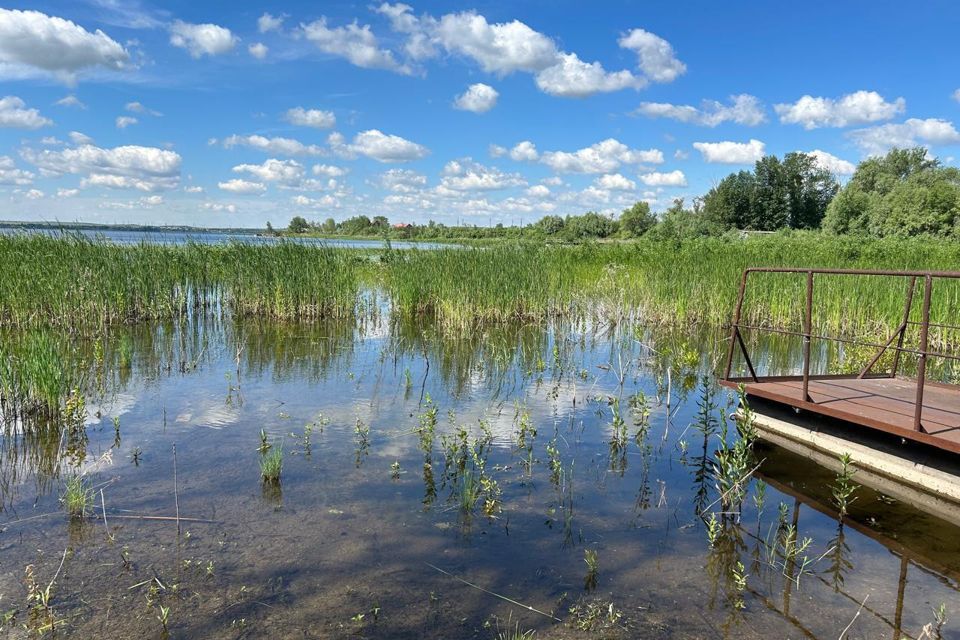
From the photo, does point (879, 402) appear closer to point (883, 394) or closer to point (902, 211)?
point (883, 394)

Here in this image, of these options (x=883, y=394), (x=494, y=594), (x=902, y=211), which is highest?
(x=902, y=211)

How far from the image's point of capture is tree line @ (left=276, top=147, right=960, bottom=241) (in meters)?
37.8

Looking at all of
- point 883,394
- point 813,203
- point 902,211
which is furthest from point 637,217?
point 883,394

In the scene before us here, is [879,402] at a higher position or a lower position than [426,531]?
higher

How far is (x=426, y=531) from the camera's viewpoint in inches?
153

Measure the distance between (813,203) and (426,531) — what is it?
84263mm

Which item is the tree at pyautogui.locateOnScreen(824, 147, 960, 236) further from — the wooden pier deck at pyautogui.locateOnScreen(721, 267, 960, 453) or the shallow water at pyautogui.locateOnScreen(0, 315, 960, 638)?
the shallow water at pyautogui.locateOnScreen(0, 315, 960, 638)

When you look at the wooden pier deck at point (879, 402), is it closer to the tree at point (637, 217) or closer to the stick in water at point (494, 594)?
the stick in water at point (494, 594)

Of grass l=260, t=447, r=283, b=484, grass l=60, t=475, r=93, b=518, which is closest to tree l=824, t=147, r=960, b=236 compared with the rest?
grass l=260, t=447, r=283, b=484

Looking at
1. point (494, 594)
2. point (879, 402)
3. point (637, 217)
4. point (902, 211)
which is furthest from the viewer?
point (637, 217)

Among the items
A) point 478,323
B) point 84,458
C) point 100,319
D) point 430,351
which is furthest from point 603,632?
point 100,319

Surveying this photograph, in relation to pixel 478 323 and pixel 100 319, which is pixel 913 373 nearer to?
pixel 478 323

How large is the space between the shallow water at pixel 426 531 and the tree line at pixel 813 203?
28.7m

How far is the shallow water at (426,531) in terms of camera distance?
305 centimetres
